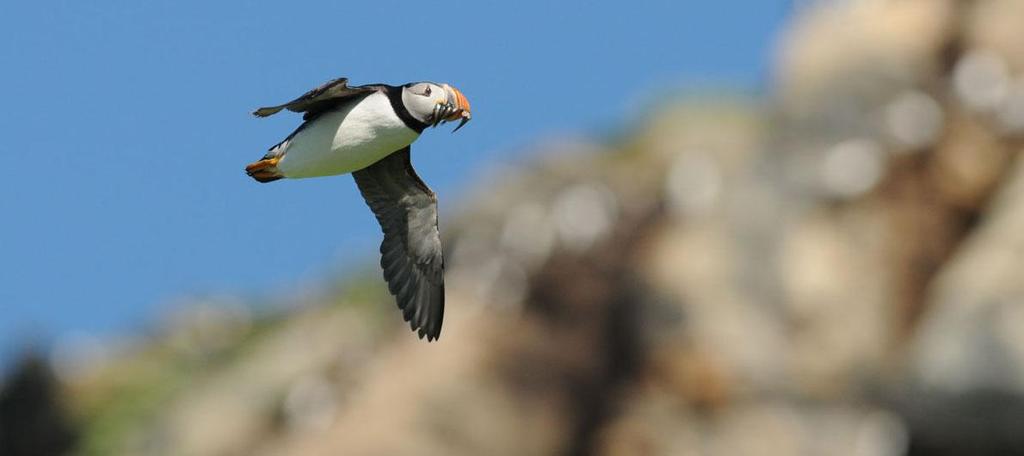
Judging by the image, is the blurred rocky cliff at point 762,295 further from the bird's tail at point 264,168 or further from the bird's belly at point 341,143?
the bird's belly at point 341,143

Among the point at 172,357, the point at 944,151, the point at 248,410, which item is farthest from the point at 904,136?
the point at 172,357

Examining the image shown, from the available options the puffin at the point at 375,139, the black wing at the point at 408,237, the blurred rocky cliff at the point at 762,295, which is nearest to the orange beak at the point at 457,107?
the puffin at the point at 375,139

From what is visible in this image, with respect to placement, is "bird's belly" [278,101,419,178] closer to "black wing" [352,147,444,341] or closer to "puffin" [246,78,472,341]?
"puffin" [246,78,472,341]

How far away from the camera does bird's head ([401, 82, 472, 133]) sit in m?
11.5

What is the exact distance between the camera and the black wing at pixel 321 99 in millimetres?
11023

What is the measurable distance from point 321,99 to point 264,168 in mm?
596

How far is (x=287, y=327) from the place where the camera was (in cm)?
2850

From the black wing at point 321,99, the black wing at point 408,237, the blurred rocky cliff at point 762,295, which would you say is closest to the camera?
the black wing at point 321,99

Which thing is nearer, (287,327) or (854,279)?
(854,279)

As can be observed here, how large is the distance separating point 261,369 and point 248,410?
1369 millimetres

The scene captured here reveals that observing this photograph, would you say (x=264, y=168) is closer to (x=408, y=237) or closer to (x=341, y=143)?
(x=341, y=143)

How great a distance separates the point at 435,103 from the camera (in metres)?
11.5

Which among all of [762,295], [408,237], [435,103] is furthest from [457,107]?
[762,295]

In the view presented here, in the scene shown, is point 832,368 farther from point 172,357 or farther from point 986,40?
point 172,357
